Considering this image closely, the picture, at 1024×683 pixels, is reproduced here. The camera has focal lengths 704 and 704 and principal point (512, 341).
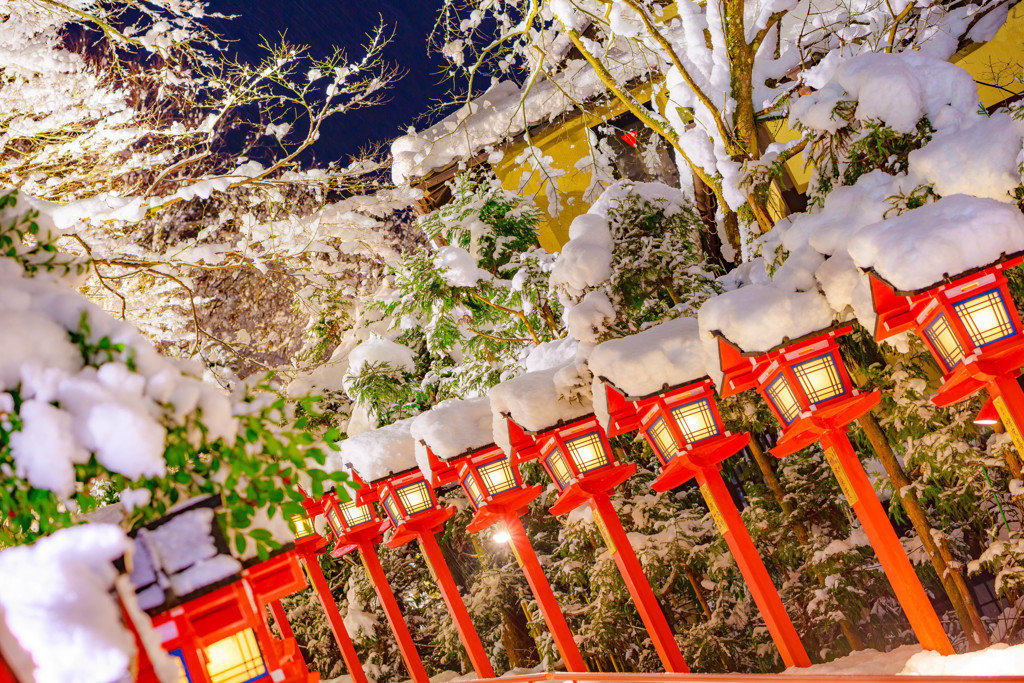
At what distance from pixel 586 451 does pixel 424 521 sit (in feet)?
9.96

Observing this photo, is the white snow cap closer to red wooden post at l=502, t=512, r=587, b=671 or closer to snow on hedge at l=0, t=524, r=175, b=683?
red wooden post at l=502, t=512, r=587, b=671

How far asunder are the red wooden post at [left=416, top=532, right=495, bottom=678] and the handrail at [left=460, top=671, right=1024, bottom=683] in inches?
72.0

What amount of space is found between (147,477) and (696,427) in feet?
14.8

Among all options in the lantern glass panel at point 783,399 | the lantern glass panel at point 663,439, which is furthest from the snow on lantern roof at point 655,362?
the lantern glass panel at point 783,399

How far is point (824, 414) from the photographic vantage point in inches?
210

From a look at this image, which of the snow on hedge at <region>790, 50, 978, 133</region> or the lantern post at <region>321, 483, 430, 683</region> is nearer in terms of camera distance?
the snow on hedge at <region>790, 50, 978, 133</region>

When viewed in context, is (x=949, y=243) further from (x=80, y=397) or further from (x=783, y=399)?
(x=80, y=397)

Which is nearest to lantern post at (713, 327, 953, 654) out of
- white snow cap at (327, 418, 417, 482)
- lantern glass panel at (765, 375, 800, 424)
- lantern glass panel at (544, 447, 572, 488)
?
lantern glass panel at (765, 375, 800, 424)

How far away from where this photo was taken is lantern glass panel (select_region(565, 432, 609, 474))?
23.0 feet

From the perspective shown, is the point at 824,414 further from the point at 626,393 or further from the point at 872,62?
the point at 872,62

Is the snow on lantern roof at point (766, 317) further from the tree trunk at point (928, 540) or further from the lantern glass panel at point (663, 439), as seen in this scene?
the tree trunk at point (928, 540)

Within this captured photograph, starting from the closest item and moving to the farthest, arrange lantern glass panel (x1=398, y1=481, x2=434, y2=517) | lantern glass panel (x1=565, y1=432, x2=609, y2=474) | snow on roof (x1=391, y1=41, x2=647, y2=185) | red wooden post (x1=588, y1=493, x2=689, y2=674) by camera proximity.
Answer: red wooden post (x1=588, y1=493, x2=689, y2=674) < lantern glass panel (x1=565, y1=432, x2=609, y2=474) < lantern glass panel (x1=398, y1=481, x2=434, y2=517) < snow on roof (x1=391, y1=41, x2=647, y2=185)

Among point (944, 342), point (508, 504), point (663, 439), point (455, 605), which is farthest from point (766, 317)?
point (455, 605)

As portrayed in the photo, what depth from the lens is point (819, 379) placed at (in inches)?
212
